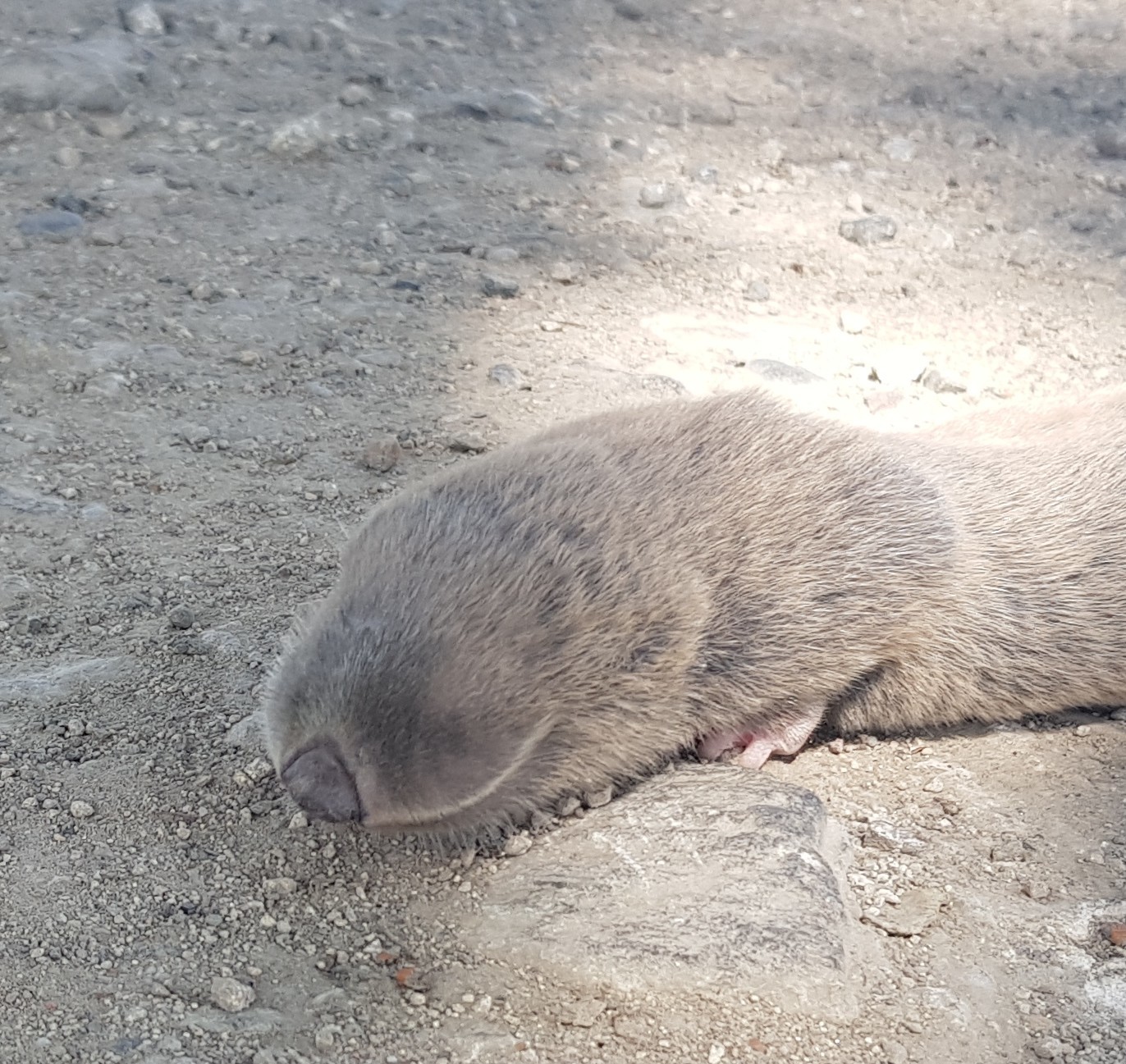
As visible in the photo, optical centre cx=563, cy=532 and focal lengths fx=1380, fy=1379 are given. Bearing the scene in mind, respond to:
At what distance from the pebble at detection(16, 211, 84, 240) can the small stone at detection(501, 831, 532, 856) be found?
3.20 m

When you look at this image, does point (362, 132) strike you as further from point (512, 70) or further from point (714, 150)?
point (714, 150)

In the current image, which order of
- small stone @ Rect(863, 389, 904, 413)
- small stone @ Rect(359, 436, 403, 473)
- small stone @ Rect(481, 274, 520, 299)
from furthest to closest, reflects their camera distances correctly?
1. small stone @ Rect(481, 274, 520, 299)
2. small stone @ Rect(863, 389, 904, 413)
3. small stone @ Rect(359, 436, 403, 473)

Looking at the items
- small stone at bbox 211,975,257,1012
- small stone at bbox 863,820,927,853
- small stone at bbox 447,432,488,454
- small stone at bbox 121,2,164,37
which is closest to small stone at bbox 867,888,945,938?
small stone at bbox 863,820,927,853

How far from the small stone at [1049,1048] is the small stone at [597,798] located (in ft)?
3.22

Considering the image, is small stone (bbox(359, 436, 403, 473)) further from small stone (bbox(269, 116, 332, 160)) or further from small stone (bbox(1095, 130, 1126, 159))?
small stone (bbox(1095, 130, 1126, 159))

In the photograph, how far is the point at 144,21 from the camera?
21.1 ft

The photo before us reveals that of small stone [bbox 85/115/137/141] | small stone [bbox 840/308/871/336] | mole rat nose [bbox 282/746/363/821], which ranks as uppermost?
mole rat nose [bbox 282/746/363/821]

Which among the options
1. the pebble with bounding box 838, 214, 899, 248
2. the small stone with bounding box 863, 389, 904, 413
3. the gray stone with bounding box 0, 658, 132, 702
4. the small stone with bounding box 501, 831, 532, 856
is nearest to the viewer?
the small stone with bounding box 501, 831, 532, 856

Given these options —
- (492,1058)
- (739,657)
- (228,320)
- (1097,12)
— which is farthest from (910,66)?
(492,1058)

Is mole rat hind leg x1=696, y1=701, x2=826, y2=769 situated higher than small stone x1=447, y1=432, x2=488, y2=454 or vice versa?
mole rat hind leg x1=696, y1=701, x2=826, y2=769

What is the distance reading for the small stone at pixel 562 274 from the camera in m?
5.38

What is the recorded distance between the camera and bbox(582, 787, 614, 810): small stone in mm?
3027

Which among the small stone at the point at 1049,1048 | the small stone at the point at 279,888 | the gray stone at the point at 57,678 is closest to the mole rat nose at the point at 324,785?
the small stone at the point at 279,888

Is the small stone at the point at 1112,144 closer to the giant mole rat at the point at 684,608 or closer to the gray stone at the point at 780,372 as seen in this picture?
the gray stone at the point at 780,372
